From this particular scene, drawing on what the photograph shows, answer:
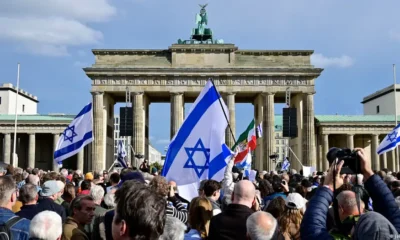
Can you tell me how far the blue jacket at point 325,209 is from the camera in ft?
14.5

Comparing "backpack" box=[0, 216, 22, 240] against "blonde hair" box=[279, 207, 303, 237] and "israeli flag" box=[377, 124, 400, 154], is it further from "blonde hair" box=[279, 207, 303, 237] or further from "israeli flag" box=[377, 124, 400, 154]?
"israeli flag" box=[377, 124, 400, 154]

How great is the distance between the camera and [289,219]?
22.4 feet

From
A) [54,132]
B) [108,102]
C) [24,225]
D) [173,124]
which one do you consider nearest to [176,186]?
[24,225]

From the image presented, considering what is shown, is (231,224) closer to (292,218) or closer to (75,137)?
(292,218)

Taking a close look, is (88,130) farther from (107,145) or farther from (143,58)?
(107,145)

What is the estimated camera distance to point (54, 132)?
70125 mm

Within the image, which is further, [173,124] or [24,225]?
[173,124]

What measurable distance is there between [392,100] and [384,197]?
9467 centimetres

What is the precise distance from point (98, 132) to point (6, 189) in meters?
55.7

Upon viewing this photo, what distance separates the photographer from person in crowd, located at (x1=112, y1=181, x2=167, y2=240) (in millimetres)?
3465

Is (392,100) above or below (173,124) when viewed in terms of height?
above

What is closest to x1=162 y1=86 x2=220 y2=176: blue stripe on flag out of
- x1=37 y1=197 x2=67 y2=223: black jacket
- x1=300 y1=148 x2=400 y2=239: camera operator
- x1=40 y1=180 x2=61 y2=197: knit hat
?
x1=40 y1=180 x2=61 y2=197: knit hat

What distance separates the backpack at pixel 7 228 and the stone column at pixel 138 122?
54762 millimetres

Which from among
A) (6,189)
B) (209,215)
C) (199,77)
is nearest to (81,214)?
(6,189)
